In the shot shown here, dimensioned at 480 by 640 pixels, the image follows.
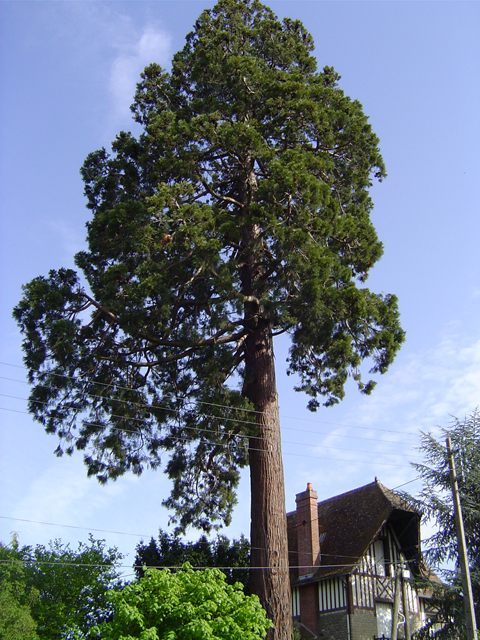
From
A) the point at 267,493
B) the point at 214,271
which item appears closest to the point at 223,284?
the point at 214,271

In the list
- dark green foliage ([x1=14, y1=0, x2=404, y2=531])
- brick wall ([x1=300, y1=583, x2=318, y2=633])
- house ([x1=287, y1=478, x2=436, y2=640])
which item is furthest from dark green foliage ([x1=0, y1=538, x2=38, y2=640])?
brick wall ([x1=300, y1=583, x2=318, y2=633])

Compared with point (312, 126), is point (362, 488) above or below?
below

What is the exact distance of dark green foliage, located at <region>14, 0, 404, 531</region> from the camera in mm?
13461

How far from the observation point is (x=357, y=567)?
20.5 meters

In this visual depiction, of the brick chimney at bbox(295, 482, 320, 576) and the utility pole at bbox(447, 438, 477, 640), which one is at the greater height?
the brick chimney at bbox(295, 482, 320, 576)

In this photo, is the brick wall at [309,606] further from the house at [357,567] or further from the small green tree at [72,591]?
the small green tree at [72,591]

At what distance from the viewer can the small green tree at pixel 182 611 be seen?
991cm

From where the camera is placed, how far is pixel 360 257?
595 inches

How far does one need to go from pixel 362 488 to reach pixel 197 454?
11.4 m

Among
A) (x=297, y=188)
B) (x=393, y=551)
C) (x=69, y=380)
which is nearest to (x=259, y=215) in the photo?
(x=297, y=188)

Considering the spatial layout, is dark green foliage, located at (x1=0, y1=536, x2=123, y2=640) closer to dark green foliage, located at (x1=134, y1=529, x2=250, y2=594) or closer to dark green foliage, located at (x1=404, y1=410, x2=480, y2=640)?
dark green foliage, located at (x1=134, y1=529, x2=250, y2=594)

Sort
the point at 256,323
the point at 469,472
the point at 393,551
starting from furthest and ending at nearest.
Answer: the point at 393,551 < the point at 469,472 < the point at 256,323

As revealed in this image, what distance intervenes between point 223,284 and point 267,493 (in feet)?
14.1

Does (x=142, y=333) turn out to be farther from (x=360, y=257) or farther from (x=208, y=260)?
(x=360, y=257)
